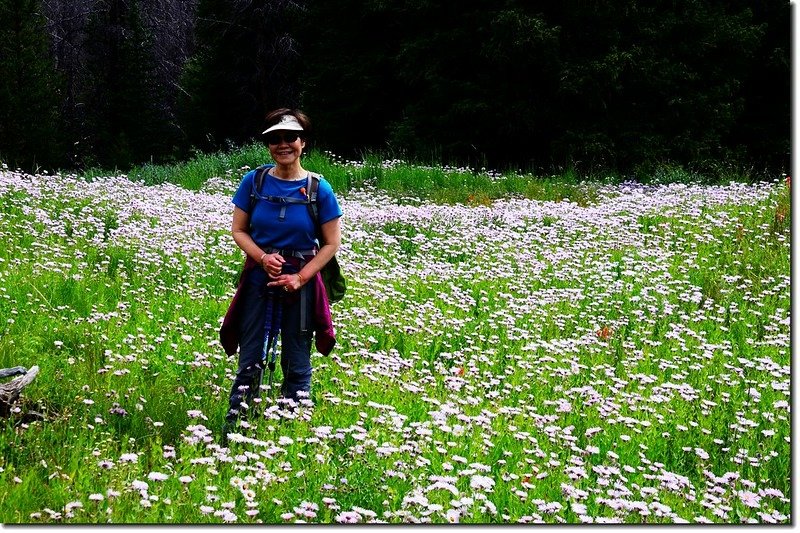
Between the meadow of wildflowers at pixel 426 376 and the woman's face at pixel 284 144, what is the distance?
1.29 m

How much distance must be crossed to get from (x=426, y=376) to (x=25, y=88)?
28762 millimetres

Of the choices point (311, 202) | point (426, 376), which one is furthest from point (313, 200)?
point (426, 376)

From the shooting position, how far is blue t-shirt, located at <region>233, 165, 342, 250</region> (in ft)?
14.9

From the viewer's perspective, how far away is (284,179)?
15.1ft

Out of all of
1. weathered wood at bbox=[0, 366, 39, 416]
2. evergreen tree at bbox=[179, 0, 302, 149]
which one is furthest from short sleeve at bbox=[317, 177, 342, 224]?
evergreen tree at bbox=[179, 0, 302, 149]

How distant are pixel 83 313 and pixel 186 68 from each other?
31.0 meters

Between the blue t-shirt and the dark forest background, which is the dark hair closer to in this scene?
the blue t-shirt

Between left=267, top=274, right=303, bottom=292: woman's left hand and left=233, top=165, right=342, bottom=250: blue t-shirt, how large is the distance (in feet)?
0.59

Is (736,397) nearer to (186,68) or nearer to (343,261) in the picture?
(343,261)

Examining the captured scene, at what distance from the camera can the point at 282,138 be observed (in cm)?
450

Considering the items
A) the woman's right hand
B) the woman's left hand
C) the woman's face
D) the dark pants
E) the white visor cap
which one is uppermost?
the white visor cap

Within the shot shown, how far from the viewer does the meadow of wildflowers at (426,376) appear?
12.1ft

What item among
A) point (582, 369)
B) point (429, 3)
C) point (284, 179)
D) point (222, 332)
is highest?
point (429, 3)

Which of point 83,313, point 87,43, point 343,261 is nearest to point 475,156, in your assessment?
point 343,261
